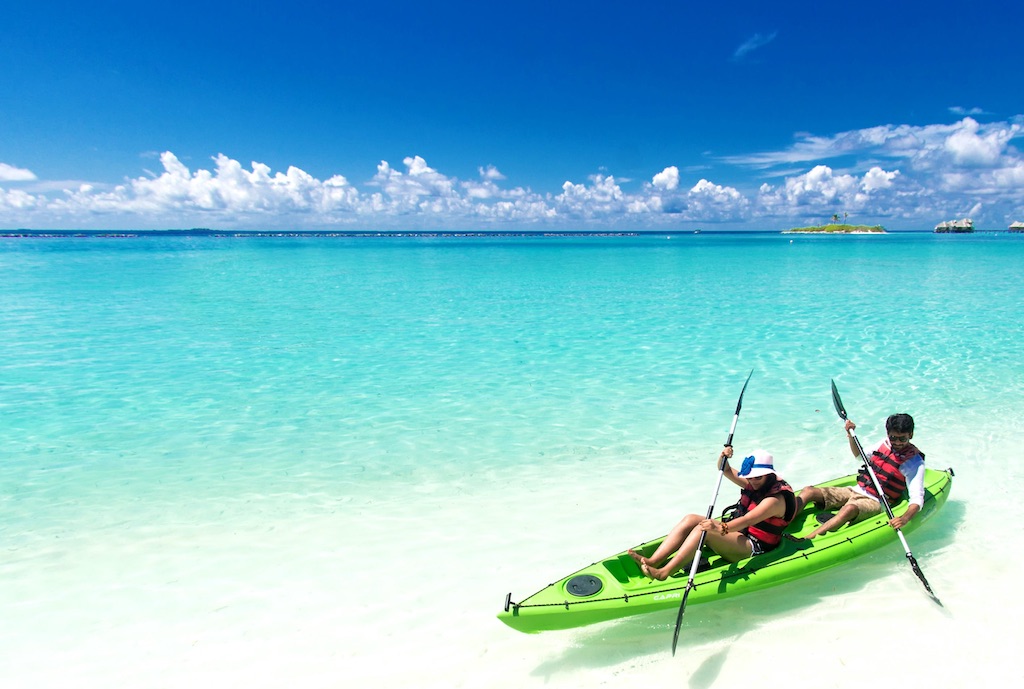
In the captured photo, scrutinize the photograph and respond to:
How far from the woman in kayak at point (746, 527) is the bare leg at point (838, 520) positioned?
0.65m

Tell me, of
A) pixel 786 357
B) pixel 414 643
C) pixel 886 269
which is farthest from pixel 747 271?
pixel 414 643

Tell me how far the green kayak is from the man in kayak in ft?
0.39

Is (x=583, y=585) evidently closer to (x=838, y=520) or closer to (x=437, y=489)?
(x=838, y=520)

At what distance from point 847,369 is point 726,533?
10.2 metres

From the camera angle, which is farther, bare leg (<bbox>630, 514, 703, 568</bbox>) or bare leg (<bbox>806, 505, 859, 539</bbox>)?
bare leg (<bbox>806, 505, 859, 539</bbox>)

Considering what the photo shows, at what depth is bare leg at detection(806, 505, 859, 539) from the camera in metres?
5.74

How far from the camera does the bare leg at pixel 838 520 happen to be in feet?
18.8

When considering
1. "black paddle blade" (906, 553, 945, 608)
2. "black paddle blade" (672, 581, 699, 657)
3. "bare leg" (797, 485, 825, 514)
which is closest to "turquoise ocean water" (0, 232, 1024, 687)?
"black paddle blade" (906, 553, 945, 608)

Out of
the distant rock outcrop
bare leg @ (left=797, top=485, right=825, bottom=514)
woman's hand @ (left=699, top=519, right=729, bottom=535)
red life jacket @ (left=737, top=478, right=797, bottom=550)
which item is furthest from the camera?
the distant rock outcrop

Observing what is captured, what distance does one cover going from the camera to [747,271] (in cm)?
4388

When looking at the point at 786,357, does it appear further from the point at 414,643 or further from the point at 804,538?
the point at 414,643

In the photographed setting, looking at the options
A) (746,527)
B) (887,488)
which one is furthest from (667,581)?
(887,488)

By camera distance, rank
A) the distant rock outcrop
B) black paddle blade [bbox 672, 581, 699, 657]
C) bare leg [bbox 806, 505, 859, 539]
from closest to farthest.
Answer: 1. black paddle blade [bbox 672, 581, 699, 657]
2. bare leg [bbox 806, 505, 859, 539]
3. the distant rock outcrop

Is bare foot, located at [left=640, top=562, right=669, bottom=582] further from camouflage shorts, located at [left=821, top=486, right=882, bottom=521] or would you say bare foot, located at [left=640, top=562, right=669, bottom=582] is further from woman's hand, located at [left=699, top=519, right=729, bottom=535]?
camouflage shorts, located at [left=821, top=486, right=882, bottom=521]
